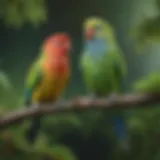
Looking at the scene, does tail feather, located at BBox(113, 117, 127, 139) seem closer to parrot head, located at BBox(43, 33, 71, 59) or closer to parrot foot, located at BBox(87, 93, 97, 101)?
parrot foot, located at BBox(87, 93, 97, 101)

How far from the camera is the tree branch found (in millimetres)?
1274

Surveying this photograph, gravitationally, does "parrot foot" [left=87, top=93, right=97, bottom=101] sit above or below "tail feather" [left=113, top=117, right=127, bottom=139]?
above

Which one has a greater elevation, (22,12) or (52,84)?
(22,12)

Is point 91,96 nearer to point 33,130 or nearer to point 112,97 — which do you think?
point 112,97

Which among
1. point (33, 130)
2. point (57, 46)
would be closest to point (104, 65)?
point (57, 46)

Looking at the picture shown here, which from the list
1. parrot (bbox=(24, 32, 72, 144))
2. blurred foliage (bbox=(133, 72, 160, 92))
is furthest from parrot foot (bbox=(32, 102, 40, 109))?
blurred foliage (bbox=(133, 72, 160, 92))

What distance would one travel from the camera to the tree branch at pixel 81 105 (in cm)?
127

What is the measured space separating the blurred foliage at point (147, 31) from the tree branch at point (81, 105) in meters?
0.13

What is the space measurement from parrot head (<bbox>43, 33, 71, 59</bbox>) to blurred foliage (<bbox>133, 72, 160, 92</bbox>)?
0.19 m

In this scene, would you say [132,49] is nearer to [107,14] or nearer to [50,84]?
[107,14]

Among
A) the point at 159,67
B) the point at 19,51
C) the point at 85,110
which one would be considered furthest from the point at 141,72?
the point at 19,51

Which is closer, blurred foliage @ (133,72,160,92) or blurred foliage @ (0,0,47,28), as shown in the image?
blurred foliage @ (133,72,160,92)

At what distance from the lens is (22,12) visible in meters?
1.35

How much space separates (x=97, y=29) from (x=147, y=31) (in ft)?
0.40
